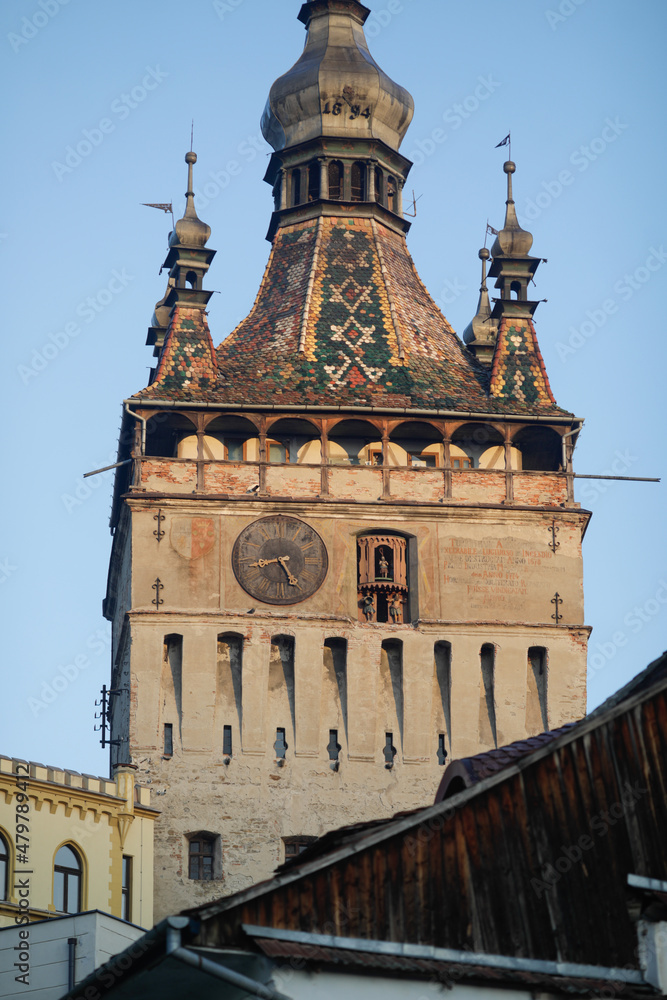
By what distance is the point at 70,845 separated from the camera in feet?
117

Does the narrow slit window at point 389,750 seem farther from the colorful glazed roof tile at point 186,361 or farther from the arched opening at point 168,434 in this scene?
the colorful glazed roof tile at point 186,361

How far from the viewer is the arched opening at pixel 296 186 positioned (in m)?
48.9

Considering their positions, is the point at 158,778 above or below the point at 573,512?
below

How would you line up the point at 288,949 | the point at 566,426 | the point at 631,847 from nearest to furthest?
the point at 288,949
the point at 631,847
the point at 566,426

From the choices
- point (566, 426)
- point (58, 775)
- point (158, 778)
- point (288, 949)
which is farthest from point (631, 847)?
point (566, 426)

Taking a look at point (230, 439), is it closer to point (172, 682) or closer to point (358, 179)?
point (172, 682)

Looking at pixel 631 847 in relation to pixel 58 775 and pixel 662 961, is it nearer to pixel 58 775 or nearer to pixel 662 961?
pixel 662 961

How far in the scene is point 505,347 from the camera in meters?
45.3

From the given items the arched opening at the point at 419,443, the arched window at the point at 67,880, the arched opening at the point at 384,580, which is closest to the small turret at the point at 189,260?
the arched opening at the point at 419,443

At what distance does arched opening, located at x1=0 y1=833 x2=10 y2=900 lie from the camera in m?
33.6

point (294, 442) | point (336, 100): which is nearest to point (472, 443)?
point (294, 442)

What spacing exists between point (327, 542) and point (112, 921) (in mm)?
12032

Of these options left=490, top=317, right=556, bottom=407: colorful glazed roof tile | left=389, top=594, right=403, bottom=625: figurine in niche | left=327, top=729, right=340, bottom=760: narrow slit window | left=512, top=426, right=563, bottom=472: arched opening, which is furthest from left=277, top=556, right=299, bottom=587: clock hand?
left=490, top=317, right=556, bottom=407: colorful glazed roof tile

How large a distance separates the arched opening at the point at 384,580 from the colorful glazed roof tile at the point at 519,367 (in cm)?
449
